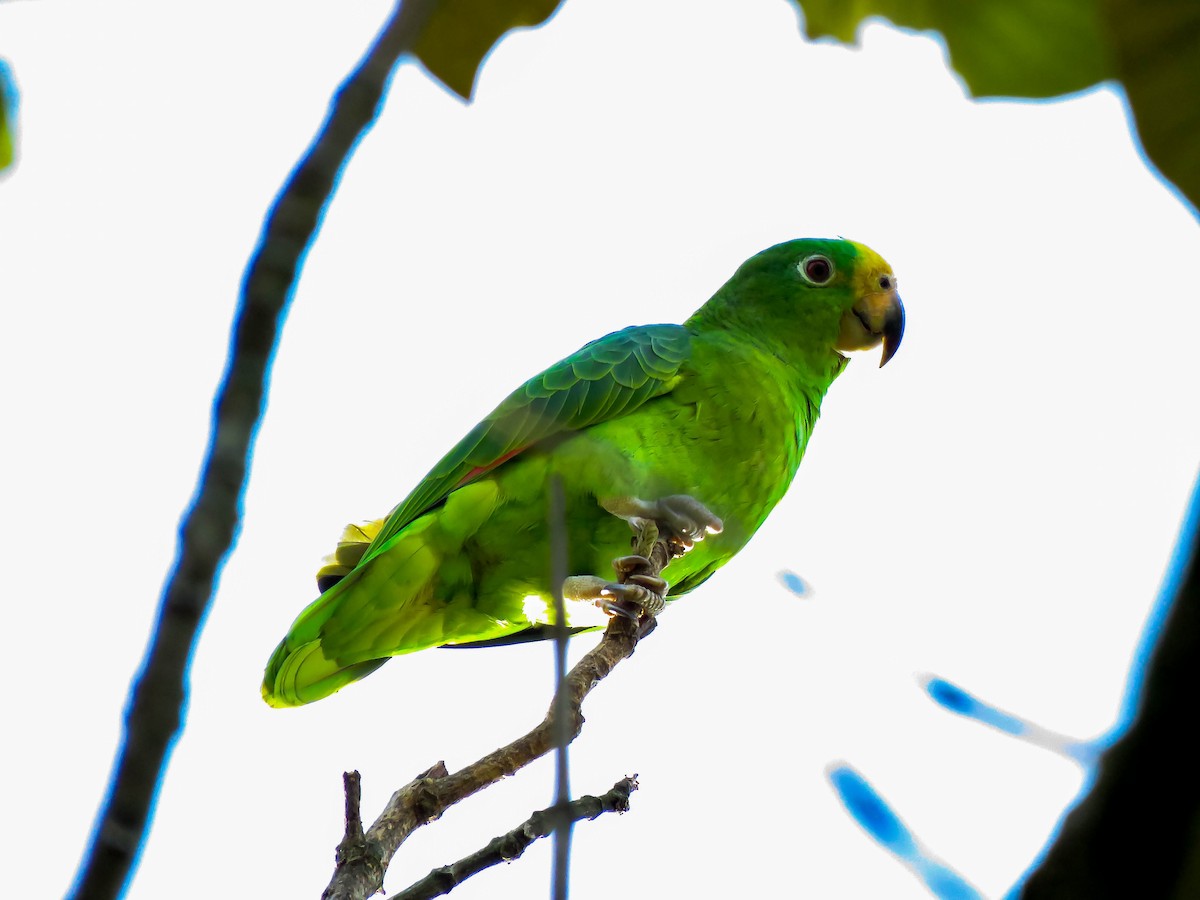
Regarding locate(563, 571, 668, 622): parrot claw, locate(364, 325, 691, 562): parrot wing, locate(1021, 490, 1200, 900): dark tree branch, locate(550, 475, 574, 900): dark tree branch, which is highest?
locate(364, 325, 691, 562): parrot wing

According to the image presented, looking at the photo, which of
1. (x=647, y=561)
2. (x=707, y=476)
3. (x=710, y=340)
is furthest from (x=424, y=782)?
(x=710, y=340)

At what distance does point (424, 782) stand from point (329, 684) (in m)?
1.56

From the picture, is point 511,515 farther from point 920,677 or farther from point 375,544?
point 920,677

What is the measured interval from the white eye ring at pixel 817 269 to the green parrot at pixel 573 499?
409 millimetres

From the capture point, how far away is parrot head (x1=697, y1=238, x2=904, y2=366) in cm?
437

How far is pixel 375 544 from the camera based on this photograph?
3.85 m

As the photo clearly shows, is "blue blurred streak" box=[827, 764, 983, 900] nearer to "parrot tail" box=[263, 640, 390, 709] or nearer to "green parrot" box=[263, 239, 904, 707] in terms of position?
"green parrot" box=[263, 239, 904, 707]

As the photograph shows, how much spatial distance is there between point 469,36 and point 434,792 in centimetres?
144

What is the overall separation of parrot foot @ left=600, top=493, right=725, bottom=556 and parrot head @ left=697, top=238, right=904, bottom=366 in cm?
108

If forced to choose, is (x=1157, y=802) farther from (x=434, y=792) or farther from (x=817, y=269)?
(x=817, y=269)

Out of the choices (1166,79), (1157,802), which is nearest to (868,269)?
(1166,79)

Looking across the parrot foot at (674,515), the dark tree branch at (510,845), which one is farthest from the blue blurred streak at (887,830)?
the parrot foot at (674,515)

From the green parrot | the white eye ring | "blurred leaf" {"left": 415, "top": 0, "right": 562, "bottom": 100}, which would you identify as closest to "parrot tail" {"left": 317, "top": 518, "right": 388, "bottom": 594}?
the green parrot

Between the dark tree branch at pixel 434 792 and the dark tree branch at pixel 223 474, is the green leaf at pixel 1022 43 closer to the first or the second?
the dark tree branch at pixel 223 474
